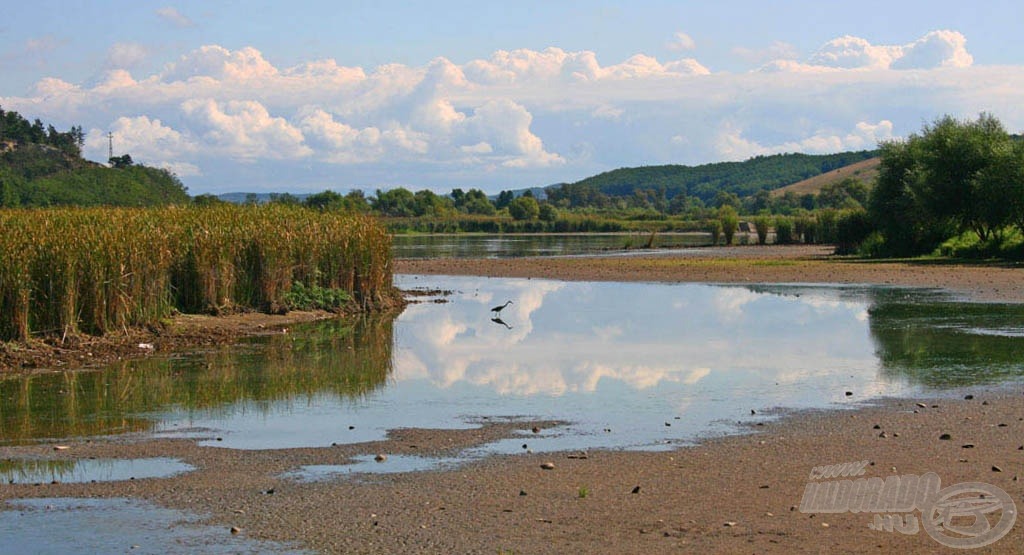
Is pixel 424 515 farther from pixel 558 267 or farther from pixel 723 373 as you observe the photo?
pixel 558 267

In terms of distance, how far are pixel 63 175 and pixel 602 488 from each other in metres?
115

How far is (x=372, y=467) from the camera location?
1081 cm

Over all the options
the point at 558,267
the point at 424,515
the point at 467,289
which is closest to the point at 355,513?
the point at 424,515

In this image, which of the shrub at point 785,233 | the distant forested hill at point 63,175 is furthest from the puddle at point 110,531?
the distant forested hill at point 63,175

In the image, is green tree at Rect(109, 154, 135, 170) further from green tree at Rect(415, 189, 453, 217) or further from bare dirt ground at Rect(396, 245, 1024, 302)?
bare dirt ground at Rect(396, 245, 1024, 302)

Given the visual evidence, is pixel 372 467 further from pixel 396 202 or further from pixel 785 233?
pixel 396 202

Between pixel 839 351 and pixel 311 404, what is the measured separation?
9.89m

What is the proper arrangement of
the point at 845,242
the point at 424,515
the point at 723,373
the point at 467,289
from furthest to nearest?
1. the point at 845,242
2. the point at 467,289
3. the point at 723,373
4. the point at 424,515

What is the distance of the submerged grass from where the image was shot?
62.7ft

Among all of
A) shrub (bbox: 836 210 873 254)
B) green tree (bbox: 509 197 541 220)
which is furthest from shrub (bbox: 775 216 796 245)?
green tree (bbox: 509 197 541 220)

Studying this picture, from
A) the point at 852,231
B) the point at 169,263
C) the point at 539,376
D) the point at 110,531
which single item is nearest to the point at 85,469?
the point at 110,531

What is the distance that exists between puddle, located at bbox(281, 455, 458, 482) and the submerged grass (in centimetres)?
979

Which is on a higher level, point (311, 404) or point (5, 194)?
point (5, 194)

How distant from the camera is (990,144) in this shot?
5109cm
